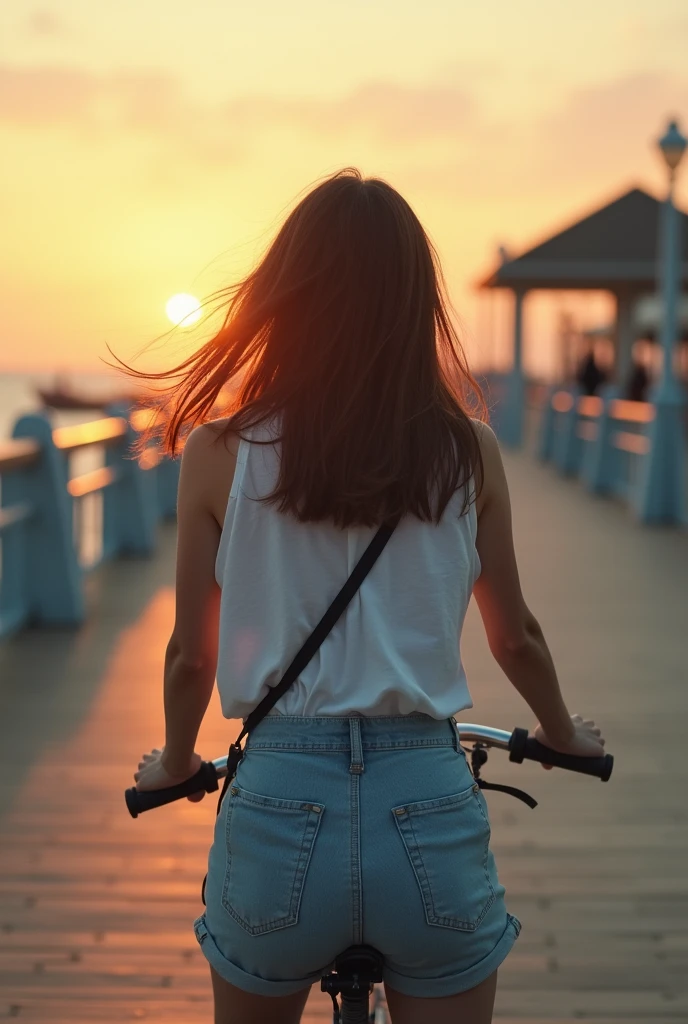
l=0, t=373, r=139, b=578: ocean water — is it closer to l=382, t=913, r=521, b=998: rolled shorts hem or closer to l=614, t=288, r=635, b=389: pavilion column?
l=382, t=913, r=521, b=998: rolled shorts hem

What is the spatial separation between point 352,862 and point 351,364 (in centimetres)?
67

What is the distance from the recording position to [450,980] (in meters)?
1.67

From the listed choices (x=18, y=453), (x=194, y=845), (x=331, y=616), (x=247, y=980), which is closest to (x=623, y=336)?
(x=18, y=453)

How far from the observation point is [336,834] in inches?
63.6

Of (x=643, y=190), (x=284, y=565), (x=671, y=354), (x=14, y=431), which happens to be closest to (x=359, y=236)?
(x=284, y=565)

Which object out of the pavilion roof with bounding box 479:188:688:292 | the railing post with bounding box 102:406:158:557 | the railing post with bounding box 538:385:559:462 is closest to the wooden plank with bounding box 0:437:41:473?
the railing post with bounding box 102:406:158:557

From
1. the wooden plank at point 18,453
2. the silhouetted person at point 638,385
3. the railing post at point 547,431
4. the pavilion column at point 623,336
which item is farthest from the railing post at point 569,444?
the wooden plank at point 18,453

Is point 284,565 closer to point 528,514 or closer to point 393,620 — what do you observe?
point 393,620

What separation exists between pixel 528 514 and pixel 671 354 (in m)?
2.47

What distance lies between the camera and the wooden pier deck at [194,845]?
329 centimetres

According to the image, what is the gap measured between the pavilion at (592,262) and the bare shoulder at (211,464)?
90.0 feet

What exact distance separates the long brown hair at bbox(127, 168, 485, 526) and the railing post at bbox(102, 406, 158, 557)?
30.9 feet

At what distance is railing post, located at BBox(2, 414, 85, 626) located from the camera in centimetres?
772

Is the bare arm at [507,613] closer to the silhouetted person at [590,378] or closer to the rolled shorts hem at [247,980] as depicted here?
the rolled shorts hem at [247,980]
